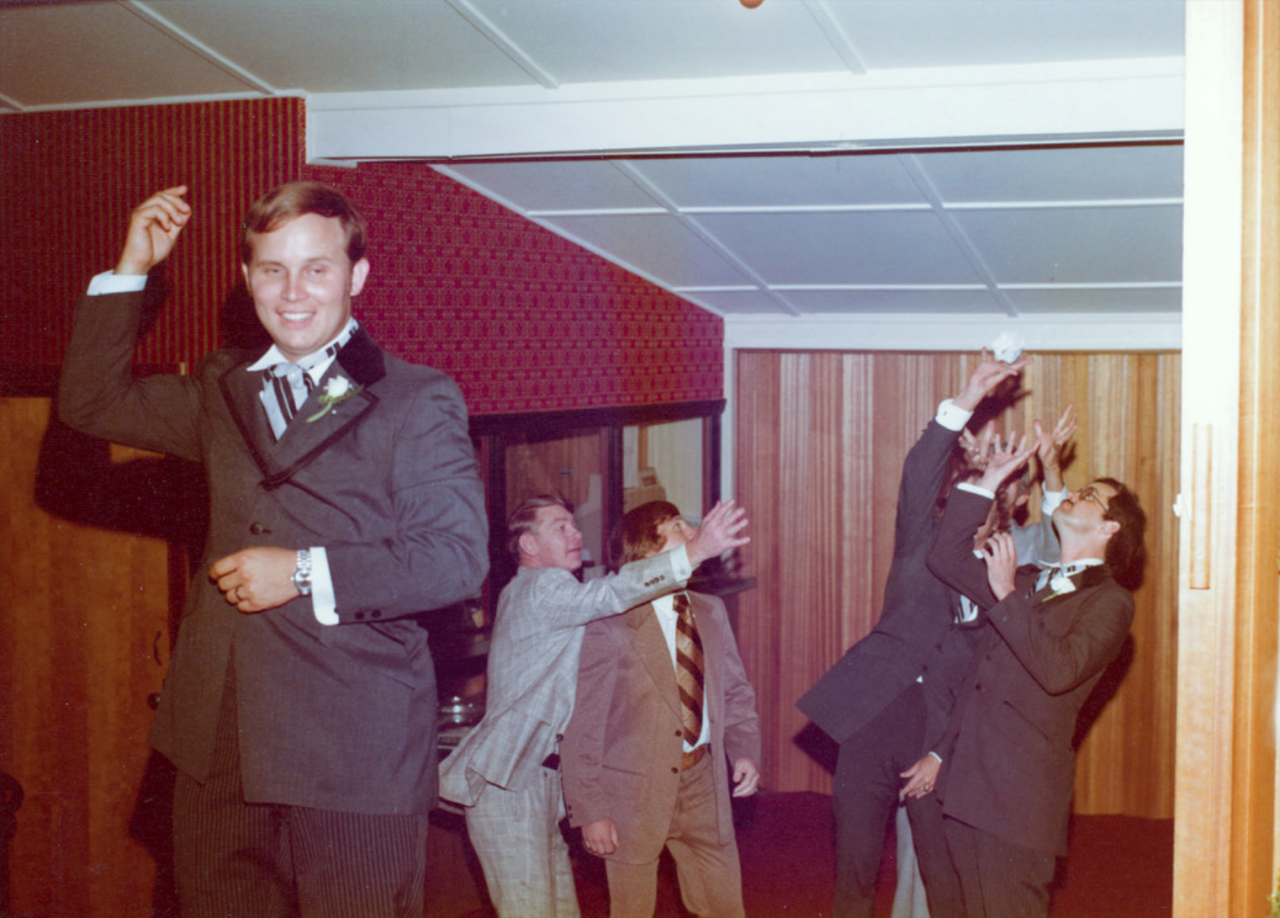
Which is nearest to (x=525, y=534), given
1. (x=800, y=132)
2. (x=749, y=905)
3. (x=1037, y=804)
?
(x=800, y=132)

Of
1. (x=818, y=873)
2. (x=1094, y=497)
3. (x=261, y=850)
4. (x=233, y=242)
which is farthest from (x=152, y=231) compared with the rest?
(x=818, y=873)

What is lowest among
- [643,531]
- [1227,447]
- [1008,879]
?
[1008,879]

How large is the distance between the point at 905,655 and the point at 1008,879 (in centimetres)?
65

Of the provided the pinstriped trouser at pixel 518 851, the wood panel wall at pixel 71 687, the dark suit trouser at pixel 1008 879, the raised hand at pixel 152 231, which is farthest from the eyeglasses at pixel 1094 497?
the wood panel wall at pixel 71 687

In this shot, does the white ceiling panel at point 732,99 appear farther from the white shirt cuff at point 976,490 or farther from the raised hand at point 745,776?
the raised hand at point 745,776

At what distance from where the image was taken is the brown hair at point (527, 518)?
3023mm

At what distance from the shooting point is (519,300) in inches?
139

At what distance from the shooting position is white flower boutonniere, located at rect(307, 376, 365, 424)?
1545 mm

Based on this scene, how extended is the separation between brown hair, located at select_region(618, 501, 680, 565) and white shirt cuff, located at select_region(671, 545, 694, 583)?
21.8 inches

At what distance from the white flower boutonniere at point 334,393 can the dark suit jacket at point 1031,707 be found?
5.77ft

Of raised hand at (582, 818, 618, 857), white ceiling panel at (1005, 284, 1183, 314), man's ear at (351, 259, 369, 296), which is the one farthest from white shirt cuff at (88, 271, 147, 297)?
white ceiling panel at (1005, 284, 1183, 314)

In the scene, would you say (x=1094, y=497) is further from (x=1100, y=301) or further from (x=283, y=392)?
Result: (x=283, y=392)

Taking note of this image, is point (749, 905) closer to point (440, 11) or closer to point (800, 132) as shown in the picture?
point (800, 132)

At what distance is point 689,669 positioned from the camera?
3.11 meters
